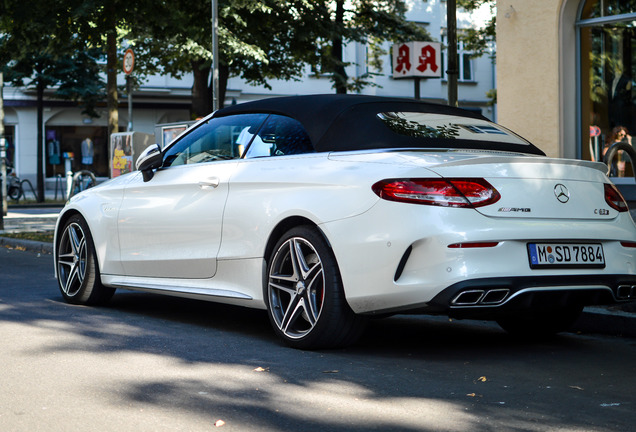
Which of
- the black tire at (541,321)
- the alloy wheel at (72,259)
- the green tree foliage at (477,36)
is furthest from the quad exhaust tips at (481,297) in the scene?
the green tree foliage at (477,36)

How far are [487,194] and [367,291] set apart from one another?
79cm

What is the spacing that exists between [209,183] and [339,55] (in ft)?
60.9

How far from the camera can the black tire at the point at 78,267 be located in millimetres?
7668

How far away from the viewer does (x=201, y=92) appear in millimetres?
22703

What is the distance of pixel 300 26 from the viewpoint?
21.7 m

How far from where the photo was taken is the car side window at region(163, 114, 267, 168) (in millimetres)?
6504

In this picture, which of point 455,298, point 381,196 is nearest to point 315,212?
point 381,196

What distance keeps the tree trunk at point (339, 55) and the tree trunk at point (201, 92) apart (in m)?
2.97

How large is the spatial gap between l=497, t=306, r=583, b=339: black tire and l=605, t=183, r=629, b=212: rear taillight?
0.81 meters

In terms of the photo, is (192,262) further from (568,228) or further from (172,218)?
(568,228)

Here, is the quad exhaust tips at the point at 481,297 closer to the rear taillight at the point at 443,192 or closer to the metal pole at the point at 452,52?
the rear taillight at the point at 443,192

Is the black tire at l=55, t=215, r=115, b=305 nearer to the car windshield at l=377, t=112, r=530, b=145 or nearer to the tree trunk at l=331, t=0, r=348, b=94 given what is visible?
the car windshield at l=377, t=112, r=530, b=145

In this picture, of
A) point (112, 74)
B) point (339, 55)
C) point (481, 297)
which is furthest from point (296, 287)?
point (339, 55)

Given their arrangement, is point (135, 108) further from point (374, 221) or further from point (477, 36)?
point (374, 221)
